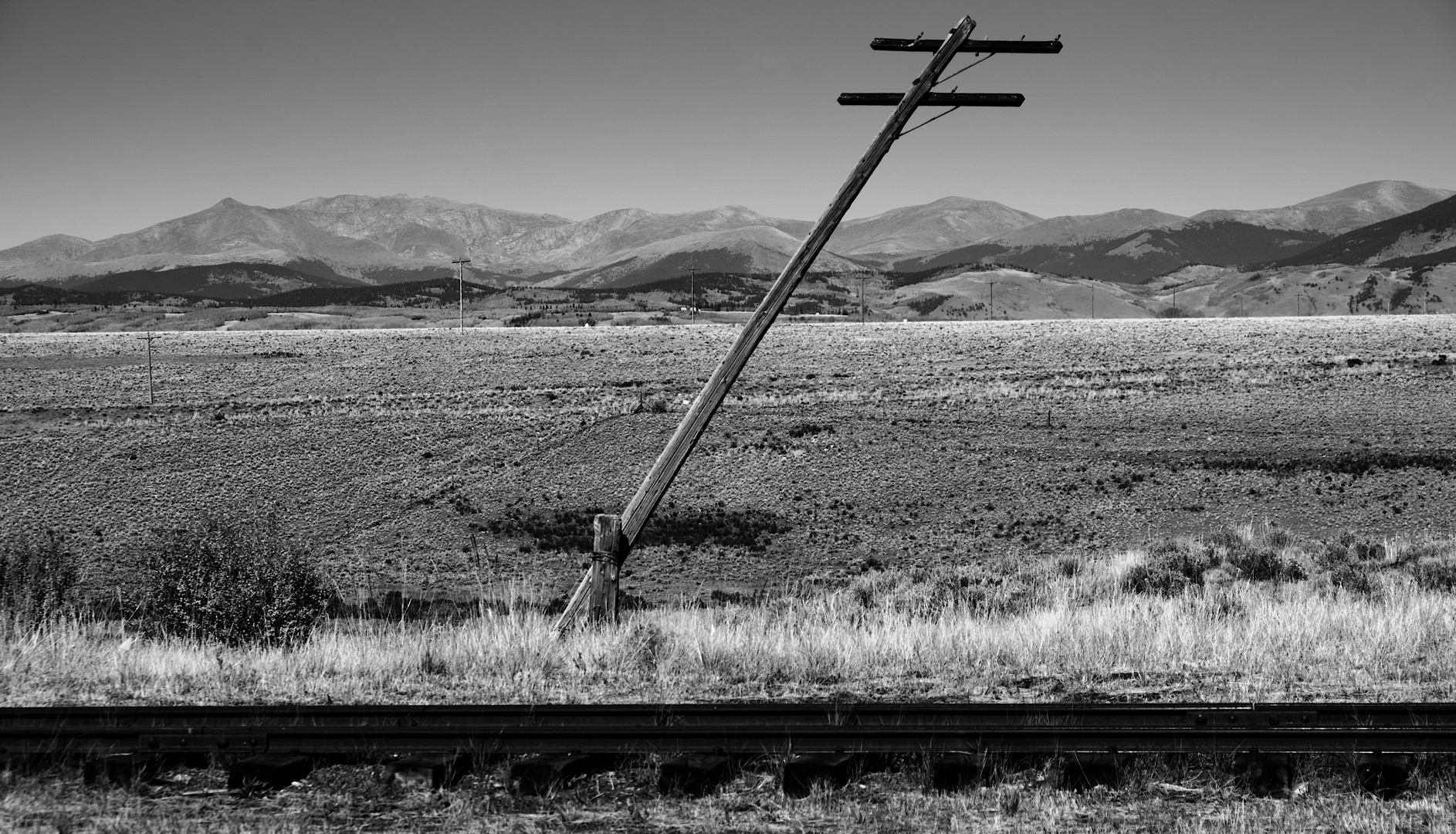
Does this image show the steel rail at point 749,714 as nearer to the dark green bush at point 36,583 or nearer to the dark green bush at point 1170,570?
the dark green bush at point 36,583

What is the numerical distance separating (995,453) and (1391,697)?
86.9 feet

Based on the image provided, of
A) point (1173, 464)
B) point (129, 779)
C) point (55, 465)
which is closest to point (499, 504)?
point (55, 465)

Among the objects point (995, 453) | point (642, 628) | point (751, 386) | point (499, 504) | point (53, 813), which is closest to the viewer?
point (53, 813)

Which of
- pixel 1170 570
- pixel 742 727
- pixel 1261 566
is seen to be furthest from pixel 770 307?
pixel 1261 566

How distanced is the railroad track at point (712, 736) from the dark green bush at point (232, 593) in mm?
4293

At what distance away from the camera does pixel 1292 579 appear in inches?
688

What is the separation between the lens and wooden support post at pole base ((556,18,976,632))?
38.0 ft

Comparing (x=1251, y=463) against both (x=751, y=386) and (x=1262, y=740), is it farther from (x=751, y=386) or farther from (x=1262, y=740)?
(x=1262, y=740)

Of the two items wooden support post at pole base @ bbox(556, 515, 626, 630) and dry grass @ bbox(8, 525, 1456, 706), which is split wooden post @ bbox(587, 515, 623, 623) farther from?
dry grass @ bbox(8, 525, 1456, 706)

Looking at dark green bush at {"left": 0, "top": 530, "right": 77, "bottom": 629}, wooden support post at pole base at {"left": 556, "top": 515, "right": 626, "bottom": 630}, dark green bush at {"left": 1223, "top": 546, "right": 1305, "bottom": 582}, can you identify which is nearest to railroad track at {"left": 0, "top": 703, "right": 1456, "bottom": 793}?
wooden support post at pole base at {"left": 556, "top": 515, "right": 626, "bottom": 630}

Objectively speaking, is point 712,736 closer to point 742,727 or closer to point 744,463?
point 742,727

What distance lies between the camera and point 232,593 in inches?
529

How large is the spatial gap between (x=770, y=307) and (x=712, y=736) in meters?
5.52

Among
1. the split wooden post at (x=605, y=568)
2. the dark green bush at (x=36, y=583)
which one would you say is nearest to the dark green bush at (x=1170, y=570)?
the split wooden post at (x=605, y=568)
